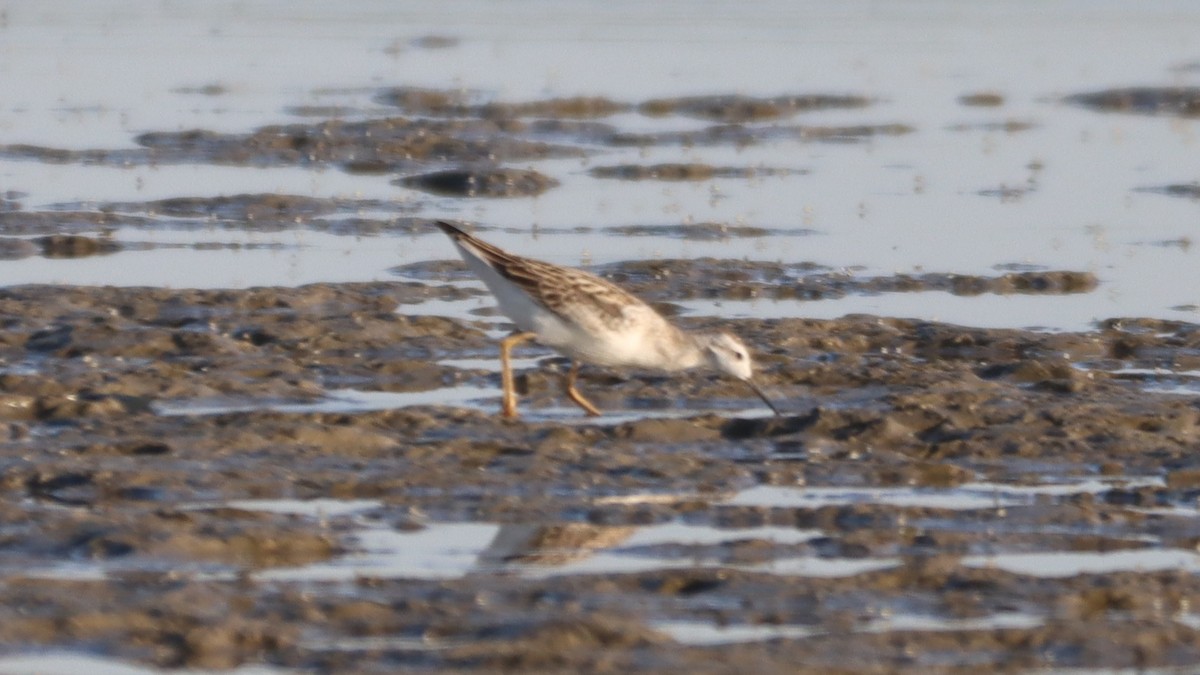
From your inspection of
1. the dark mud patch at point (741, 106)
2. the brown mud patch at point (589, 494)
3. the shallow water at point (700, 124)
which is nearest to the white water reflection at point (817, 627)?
the brown mud patch at point (589, 494)

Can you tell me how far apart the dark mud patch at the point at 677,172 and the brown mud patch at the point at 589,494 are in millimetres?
7986

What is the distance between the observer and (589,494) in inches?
390

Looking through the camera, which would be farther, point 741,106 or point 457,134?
point 741,106

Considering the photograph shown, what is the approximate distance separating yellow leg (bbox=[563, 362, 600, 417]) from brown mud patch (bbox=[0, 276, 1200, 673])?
0.15 m

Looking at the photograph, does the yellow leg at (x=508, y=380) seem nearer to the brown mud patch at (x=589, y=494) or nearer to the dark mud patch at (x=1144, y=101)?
the brown mud patch at (x=589, y=494)

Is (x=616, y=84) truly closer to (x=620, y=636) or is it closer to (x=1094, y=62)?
(x=1094, y=62)

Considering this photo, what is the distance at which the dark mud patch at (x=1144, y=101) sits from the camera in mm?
28641

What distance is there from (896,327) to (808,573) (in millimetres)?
5578

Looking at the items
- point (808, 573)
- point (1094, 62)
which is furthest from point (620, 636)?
point (1094, 62)

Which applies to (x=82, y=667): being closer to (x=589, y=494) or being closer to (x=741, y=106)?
(x=589, y=494)

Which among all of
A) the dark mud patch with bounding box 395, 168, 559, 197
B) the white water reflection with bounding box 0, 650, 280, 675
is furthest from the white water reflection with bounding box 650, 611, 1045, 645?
the dark mud patch with bounding box 395, 168, 559, 197

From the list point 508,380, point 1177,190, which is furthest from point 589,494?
point 1177,190

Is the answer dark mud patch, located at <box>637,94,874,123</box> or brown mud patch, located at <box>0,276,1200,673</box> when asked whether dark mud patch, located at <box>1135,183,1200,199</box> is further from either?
brown mud patch, located at <box>0,276,1200,673</box>

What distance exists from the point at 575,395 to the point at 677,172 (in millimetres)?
10840
